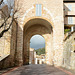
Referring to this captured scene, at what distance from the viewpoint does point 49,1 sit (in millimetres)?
18641

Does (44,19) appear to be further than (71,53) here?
Yes

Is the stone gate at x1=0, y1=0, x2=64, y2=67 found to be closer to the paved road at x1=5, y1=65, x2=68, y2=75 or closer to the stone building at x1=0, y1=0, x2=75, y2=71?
the stone building at x1=0, y1=0, x2=75, y2=71

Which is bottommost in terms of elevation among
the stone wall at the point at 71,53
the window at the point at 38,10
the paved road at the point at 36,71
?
the paved road at the point at 36,71

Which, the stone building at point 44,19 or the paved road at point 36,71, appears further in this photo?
the stone building at point 44,19

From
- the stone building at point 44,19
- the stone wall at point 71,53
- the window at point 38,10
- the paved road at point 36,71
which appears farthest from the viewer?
the window at point 38,10

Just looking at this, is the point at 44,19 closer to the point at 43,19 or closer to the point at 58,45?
the point at 43,19

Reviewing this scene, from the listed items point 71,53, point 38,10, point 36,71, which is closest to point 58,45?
point 71,53


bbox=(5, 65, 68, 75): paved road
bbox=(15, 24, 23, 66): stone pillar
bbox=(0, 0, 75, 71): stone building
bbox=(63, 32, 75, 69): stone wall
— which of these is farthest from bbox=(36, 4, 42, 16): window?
bbox=(5, 65, 68, 75): paved road

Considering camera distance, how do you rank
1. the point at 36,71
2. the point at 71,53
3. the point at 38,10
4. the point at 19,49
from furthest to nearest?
the point at 38,10 < the point at 19,49 < the point at 71,53 < the point at 36,71

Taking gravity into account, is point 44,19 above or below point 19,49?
above

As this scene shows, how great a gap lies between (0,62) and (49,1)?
11.8 meters

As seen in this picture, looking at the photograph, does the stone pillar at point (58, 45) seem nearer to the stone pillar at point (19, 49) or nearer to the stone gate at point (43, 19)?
the stone gate at point (43, 19)

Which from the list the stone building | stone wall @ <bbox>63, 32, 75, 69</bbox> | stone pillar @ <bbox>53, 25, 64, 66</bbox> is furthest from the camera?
the stone building

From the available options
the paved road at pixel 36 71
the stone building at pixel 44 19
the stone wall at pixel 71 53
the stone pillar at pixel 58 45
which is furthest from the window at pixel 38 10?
the paved road at pixel 36 71
